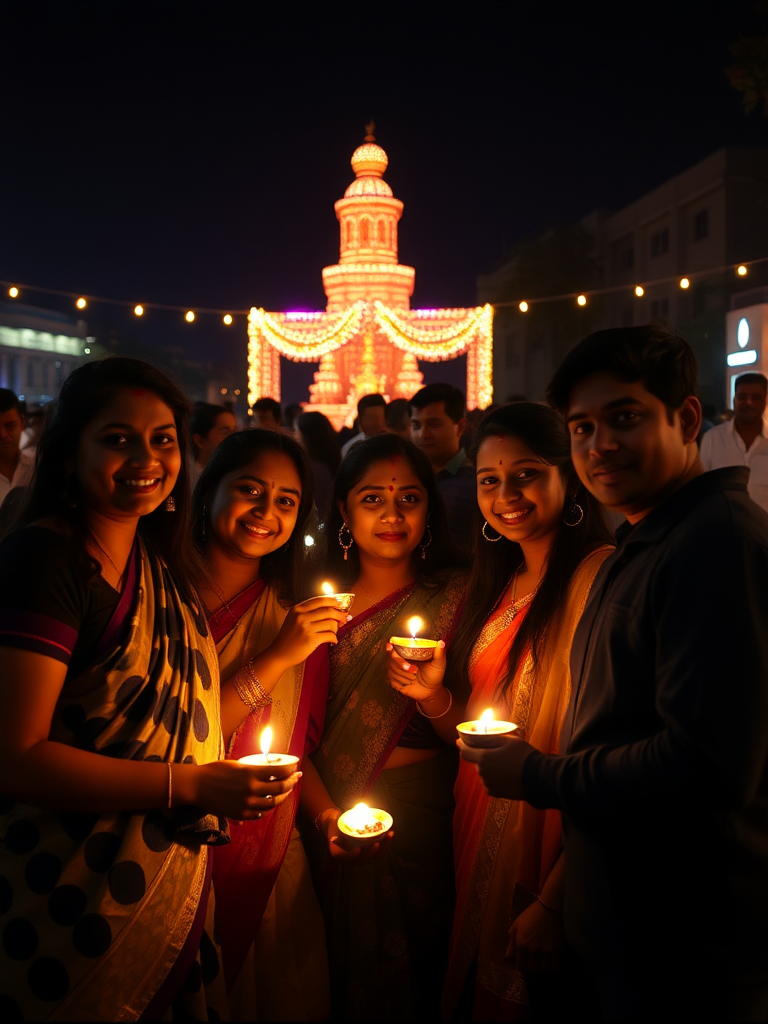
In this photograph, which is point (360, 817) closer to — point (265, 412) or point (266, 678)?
point (266, 678)

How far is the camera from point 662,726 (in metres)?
1.52

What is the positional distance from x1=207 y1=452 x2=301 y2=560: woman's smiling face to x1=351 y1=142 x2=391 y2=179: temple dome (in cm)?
3001

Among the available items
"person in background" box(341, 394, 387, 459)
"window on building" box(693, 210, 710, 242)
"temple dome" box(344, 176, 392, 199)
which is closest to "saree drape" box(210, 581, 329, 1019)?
"person in background" box(341, 394, 387, 459)

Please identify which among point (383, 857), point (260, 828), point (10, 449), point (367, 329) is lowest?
point (383, 857)

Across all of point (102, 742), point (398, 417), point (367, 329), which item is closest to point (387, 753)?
point (102, 742)

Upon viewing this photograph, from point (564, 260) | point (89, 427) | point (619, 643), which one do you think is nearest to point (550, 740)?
point (619, 643)

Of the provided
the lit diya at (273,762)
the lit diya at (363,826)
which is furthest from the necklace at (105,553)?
the lit diya at (363,826)

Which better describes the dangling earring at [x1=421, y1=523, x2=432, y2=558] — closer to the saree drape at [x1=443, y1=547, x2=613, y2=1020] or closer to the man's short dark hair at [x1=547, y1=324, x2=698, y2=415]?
the saree drape at [x1=443, y1=547, x2=613, y2=1020]

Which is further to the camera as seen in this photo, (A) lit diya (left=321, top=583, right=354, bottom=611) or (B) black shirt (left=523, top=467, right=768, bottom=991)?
(A) lit diya (left=321, top=583, right=354, bottom=611)

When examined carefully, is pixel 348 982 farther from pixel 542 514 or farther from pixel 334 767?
pixel 542 514

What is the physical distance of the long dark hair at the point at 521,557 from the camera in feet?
7.98

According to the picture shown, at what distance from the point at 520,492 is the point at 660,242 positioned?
30.2m

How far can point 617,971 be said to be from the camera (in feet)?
5.12

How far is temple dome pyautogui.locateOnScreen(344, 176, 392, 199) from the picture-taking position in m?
29.4
